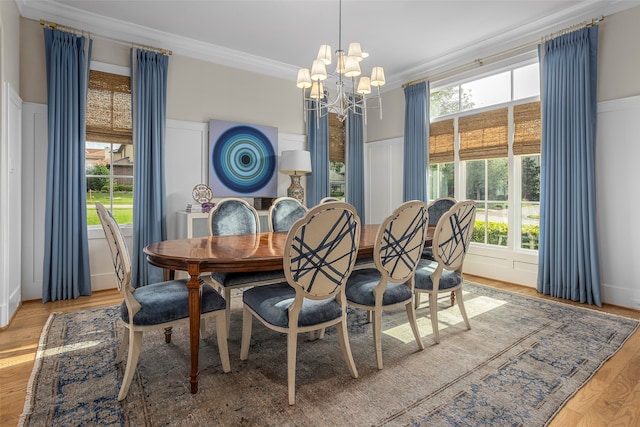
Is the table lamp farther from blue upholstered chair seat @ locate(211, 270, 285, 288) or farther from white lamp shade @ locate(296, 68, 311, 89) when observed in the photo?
blue upholstered chair seat @ locate(211, 270, 285, 288)

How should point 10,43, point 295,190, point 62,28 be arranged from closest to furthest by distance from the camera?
point 10,43, point 62,28, point 295,190

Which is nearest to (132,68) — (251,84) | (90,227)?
(251,84)

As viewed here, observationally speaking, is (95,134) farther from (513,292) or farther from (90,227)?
(513,292)

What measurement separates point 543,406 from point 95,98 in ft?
15.0

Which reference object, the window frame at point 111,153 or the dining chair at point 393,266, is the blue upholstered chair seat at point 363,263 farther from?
the window frame at point 111,153

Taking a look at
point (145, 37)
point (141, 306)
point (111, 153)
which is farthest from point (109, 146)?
point (141, 306)

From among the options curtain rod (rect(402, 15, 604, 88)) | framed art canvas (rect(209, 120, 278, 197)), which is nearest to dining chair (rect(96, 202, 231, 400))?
framed art canvas (rect(209, 120, 278, 197))

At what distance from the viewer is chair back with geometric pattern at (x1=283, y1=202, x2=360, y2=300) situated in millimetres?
1720

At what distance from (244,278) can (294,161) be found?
2.33 metres

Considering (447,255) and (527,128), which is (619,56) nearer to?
(527,128)

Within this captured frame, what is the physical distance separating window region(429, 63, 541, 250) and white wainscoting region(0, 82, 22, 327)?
466 cm

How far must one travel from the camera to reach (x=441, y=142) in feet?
15.9

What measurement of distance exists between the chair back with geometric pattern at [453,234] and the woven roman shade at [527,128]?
187 cm

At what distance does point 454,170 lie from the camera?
4.75m
